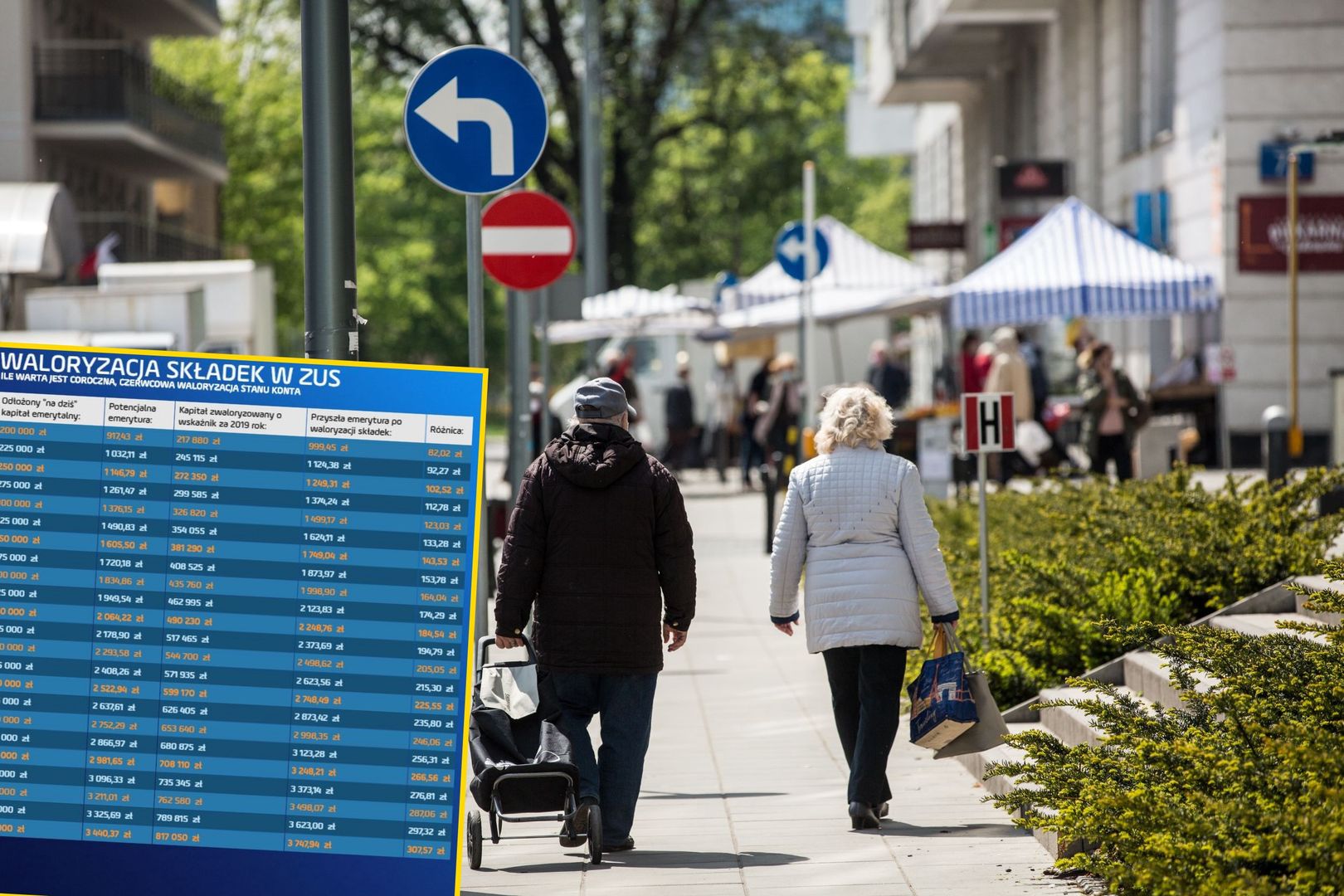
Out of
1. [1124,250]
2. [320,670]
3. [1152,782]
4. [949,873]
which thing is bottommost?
[949,873]

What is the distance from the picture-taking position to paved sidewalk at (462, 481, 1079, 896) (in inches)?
279

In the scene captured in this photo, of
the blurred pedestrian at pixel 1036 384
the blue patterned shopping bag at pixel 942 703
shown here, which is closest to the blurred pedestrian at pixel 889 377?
the blurred pedestrian at pixel 1036 384

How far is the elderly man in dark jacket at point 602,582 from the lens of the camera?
24.8 feet

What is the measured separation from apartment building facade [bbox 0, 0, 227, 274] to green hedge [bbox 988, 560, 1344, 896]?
30.9 metres

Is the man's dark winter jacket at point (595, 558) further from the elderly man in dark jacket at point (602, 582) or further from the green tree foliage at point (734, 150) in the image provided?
the green tree foliage at point (734, 150)

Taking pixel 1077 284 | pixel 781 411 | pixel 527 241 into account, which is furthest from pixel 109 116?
pixel 527 241

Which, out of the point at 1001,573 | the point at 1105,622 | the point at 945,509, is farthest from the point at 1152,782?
the point at 945,509

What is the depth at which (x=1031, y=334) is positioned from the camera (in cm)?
3681

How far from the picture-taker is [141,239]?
43469 millimetres

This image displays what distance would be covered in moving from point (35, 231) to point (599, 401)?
20678 mm

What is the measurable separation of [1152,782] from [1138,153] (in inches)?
933

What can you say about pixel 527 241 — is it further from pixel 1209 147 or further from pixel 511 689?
pixel 1209 147

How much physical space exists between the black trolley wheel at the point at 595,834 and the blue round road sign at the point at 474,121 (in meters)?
2.39

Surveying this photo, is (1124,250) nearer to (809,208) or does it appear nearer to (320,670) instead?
(809,208)
